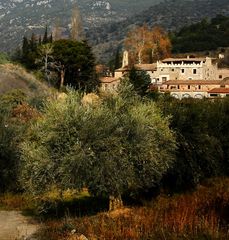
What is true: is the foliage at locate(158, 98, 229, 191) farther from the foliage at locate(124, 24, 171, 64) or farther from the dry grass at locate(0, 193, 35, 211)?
the foliage at locate(124, 24, 171, 64)

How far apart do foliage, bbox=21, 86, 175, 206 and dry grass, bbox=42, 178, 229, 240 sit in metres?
1.47

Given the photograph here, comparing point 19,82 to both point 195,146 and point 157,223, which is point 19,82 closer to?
point 195,146

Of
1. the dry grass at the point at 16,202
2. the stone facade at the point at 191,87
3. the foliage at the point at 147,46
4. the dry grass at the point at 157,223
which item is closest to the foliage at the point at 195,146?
the dry grass at the point at 157,223

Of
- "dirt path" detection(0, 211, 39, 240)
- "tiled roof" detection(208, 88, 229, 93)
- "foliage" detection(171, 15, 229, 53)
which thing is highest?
"foliage" detection(171, 15, 229, 53)

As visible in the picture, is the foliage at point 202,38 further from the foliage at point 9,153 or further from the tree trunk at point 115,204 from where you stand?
the tree trunk at point 115,204

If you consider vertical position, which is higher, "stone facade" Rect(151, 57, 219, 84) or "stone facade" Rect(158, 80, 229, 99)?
"stone facade" Rect(151, 57, 219, 84)

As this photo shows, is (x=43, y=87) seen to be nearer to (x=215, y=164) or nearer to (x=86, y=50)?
(x=86, y=50)

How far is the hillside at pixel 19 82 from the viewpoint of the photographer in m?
52.3

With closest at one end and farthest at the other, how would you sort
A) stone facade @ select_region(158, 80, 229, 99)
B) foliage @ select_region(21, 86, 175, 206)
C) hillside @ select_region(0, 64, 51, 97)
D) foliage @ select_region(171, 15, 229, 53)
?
foliage @ select_region(21, 86, 175, 206)
hillside @ select_region(0, 64, 51, 97)
stone facade @ select_region(158, 80, 229, 99)
foliage @ select_region(171, 15, 229, 53)

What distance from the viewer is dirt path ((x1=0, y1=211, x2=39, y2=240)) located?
20688 mm

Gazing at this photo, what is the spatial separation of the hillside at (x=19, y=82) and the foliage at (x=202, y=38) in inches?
2855

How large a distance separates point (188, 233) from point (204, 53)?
374 feet

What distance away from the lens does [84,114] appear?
23.1 metres

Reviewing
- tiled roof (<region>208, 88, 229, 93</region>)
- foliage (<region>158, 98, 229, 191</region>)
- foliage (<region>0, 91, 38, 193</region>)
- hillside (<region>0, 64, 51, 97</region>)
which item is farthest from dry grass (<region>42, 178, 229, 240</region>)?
tiled roof (<region>208, 88, 229, 93</region>)
